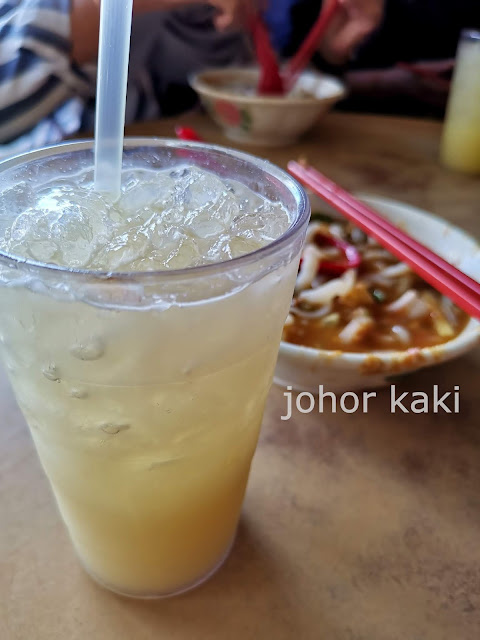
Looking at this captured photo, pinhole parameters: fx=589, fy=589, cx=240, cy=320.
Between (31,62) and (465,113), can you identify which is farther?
(465,113)

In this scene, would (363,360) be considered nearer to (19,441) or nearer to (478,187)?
(19,441)

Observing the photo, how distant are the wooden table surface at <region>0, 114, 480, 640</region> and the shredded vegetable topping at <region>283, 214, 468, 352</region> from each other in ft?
0.25

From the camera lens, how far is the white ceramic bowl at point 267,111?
1511 millimetres

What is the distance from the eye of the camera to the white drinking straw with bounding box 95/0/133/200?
43cm

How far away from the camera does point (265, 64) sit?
5.37 feet

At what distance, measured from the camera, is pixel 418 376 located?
Result: 834 millimetres

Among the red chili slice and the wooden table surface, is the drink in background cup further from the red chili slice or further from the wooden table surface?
the wooden table surface

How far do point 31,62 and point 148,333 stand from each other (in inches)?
52.5

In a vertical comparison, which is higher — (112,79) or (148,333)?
(112,79)

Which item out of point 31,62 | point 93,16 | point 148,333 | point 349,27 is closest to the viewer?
point 148,333

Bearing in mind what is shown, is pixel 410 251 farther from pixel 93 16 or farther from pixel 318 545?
pixel 93 16

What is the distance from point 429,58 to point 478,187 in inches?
38.8

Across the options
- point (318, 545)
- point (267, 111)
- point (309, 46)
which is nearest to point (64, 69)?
point (267, 111)

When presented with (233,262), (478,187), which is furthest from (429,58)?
(233,262)
